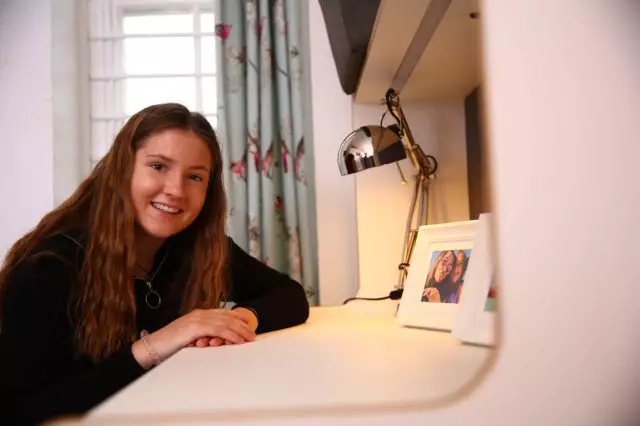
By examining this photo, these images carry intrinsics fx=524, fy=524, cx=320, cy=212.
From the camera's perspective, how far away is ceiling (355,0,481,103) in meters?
0.81

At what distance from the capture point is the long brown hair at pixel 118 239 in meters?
0.93

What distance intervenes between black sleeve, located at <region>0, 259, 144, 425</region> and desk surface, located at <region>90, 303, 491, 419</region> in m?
0.17

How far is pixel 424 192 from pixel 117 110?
1.47 metres

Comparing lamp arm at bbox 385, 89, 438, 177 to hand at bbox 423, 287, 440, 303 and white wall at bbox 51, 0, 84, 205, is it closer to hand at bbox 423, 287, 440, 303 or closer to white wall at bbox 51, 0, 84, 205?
hand at bbox 423, 287, 440, 303

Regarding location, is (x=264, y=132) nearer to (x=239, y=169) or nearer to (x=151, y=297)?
(x=239, y=169)

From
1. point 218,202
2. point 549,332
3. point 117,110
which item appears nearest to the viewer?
point 549,332

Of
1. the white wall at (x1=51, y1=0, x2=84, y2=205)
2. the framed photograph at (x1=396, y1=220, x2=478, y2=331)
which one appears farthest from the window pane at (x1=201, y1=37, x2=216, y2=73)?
the framed photograph at (x1=396, y1=220, x2=478, y2=331)

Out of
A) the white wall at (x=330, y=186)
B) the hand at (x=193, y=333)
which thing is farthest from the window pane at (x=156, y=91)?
the hand at (x=193, y=333)

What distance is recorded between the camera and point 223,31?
192 centimetres

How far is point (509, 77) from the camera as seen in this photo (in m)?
0.25

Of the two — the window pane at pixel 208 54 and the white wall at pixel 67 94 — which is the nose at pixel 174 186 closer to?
the white wall at pixel 67 94

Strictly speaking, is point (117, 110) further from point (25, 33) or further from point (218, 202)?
point (25, 33)

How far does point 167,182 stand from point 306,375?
783 mm

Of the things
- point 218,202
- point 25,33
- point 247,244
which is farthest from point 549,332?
point 247,244
